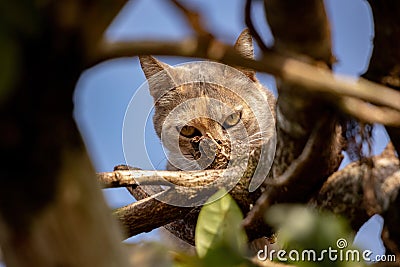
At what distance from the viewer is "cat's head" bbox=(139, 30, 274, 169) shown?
2.55 metres

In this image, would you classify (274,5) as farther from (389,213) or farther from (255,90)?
(255,90)

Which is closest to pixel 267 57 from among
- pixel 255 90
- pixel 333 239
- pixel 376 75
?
pixel 333 239

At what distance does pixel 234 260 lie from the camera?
488 millimetres

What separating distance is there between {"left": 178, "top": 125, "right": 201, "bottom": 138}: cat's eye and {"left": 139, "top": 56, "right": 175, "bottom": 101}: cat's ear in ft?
0.88

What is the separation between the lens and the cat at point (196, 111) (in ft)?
8.17

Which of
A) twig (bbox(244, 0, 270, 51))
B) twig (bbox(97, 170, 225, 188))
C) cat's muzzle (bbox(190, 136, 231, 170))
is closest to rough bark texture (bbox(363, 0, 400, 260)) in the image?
twig (bbox(244, 0, 270, 51))

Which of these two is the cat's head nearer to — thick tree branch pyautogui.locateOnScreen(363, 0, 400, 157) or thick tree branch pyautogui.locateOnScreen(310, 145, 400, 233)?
thick tree branch pyautogui.locateOnScreen(310, 145, 400, 233)

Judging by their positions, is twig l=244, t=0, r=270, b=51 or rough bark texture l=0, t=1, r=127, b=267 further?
twig l=244, t=0, r=270, b=51

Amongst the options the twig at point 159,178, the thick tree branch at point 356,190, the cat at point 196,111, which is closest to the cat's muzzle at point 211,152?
the cat at point 196,111

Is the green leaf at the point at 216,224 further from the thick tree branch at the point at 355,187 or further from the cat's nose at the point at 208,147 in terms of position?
the cat's nose at the point at 208,147

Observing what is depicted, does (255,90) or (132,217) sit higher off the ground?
(255,90)

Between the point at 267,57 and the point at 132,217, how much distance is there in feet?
3.51

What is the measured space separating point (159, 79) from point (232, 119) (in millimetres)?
463

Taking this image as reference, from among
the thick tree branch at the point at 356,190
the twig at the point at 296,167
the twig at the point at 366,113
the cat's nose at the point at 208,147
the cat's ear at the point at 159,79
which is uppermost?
the cat's ear at the point at 159,79
